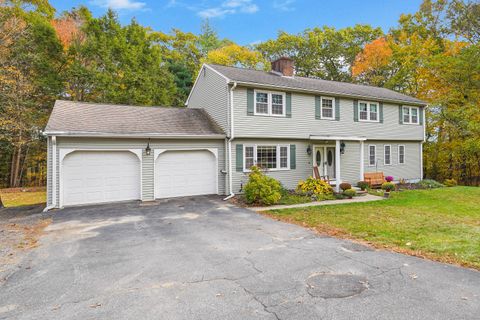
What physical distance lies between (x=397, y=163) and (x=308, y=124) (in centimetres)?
738

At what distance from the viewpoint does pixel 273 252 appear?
5305 millimetres

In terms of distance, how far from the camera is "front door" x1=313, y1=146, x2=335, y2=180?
14.6 m

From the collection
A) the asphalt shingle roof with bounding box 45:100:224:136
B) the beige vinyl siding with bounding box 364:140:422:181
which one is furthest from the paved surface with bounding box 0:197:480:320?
the beige vinyl siding with bounding box 364:140:422:181

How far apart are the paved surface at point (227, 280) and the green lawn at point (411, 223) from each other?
26.4 inches

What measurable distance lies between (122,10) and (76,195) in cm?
1837

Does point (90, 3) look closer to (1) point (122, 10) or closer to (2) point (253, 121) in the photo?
(1) point (122, 10)

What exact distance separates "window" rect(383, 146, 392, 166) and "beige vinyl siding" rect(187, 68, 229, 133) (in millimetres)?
10275


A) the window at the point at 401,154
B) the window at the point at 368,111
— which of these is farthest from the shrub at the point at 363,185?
the window at the point at 401,154

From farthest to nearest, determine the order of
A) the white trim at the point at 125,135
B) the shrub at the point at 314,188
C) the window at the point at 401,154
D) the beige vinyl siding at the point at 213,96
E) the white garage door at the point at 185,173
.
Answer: the window at the point at 401,154, the beige vinyl siding at the point at 213,96, the shrub at the point at 314,188, the white garage door at the point at 185,173, the white trim at the point at 125,135

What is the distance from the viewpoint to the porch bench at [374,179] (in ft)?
47.8

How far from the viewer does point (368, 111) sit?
15.8 metres

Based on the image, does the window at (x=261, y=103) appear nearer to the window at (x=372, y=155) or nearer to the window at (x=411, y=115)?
the window at (x=372, y=155)

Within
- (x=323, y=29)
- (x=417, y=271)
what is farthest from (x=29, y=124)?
(x=323, y=29)

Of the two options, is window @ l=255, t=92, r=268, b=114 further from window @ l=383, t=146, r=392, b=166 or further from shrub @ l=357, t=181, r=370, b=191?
window @ l=383, t=146, r=392, b=166
